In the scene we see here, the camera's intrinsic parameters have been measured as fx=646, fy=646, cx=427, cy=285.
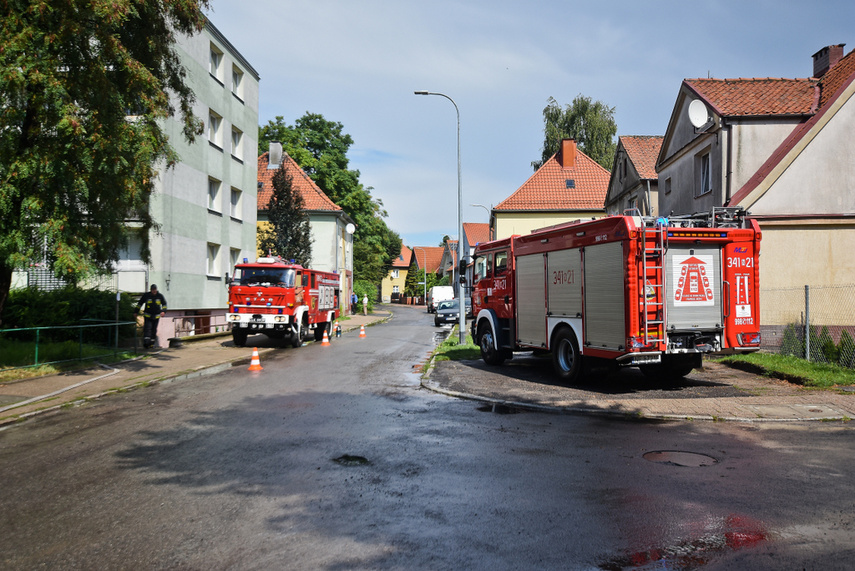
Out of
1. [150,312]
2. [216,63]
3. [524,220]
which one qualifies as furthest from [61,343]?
[524,220]

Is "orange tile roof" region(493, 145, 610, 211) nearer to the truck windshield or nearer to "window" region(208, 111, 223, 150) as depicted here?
"window" region(208, 111, 223, 150)

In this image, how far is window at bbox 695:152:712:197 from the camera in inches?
778

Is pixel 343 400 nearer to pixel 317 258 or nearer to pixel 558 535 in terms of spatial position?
pixel 558 535

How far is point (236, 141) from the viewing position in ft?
95.2

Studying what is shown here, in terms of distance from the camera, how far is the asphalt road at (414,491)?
13.1 feet

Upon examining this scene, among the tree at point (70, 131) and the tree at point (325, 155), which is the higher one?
the tree at point (325, 155)

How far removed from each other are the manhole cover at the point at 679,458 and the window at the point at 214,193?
2299 cm

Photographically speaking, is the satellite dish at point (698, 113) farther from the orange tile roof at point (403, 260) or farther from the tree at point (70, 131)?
the orange tile roof at point (403, 260)

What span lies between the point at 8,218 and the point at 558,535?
1130cm

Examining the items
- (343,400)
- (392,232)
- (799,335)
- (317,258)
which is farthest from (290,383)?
(392,232)

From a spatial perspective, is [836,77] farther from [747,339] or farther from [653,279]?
[653,279]

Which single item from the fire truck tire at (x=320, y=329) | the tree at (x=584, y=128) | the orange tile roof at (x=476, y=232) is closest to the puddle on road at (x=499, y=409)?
the fire truck tire at (x=320, y=329)

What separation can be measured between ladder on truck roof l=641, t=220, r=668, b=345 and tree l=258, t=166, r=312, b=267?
26.7 m

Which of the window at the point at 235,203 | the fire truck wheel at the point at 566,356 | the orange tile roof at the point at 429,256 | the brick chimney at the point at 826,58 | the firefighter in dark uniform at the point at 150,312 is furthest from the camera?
the orange tile roof at the point at 429,256
